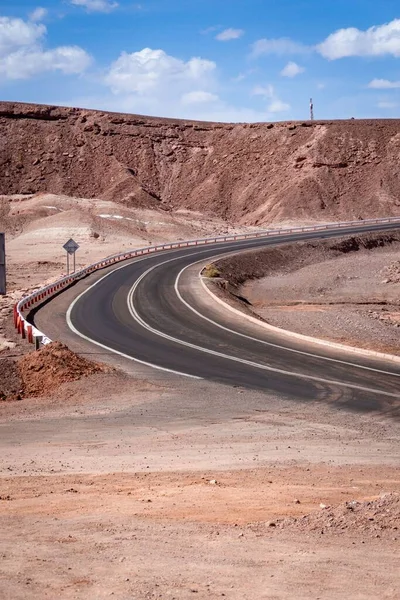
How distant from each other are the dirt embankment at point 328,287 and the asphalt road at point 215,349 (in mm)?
3445

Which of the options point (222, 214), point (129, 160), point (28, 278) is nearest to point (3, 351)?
point (28, 278)

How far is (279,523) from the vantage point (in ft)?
31.4

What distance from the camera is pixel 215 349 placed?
27.7 meters

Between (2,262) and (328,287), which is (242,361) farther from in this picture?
(328,287)

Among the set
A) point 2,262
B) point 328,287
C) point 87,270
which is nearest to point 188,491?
point 2,262

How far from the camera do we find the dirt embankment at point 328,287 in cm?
3547

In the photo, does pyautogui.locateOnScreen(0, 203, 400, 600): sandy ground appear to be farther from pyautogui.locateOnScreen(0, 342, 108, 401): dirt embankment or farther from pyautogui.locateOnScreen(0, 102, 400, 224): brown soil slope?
pyautogui.locateOnScreen(0, 102, 400, 224): brown soil slope

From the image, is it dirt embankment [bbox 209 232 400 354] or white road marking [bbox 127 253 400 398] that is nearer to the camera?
white road marking [bbox 127 253 400 398]

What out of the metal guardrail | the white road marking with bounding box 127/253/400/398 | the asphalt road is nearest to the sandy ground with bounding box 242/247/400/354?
the asphalt road

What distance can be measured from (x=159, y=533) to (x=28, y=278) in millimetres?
50736

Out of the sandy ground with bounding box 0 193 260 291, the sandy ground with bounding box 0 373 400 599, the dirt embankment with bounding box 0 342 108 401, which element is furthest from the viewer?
the sandy ground with bounding box 0 193 260 291

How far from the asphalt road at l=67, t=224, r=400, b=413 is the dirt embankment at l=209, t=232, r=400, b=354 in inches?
136

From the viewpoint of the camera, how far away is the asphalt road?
21516 mm

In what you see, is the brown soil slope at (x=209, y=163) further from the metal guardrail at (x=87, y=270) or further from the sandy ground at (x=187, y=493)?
the sandy ground at (x=187, y=493)
